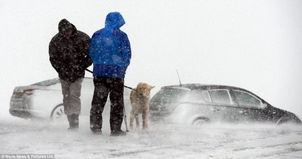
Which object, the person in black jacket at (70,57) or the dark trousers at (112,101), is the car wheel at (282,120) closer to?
the dark trousers at (112,101)

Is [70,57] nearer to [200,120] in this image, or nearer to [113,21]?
[113,21]

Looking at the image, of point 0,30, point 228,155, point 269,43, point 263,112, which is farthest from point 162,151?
point 269,43

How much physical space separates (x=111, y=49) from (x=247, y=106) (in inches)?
198

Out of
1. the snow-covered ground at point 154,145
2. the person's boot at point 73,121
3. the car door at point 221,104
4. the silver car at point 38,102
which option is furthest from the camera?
the silver car at point 38,102

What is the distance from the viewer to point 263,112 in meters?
10.1

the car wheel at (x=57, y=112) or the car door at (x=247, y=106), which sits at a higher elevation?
the car door at (x=247, y=106)

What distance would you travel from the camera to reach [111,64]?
20.0 ft

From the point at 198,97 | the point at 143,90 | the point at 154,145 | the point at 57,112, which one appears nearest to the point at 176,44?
the point at 57,112

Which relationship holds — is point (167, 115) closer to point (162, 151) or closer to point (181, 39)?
point (162, 151)

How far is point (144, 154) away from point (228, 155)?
3.25 feet

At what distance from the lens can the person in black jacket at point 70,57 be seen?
21.5 ft

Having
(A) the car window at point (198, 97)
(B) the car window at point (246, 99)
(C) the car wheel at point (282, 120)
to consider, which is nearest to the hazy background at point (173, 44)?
(B) the car window at point (246, 99)

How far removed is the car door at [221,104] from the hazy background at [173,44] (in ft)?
75.0

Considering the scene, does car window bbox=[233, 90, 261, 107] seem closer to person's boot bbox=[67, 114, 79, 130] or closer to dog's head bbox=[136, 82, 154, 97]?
dog's head bbox=[136, 82, 154, 97]
